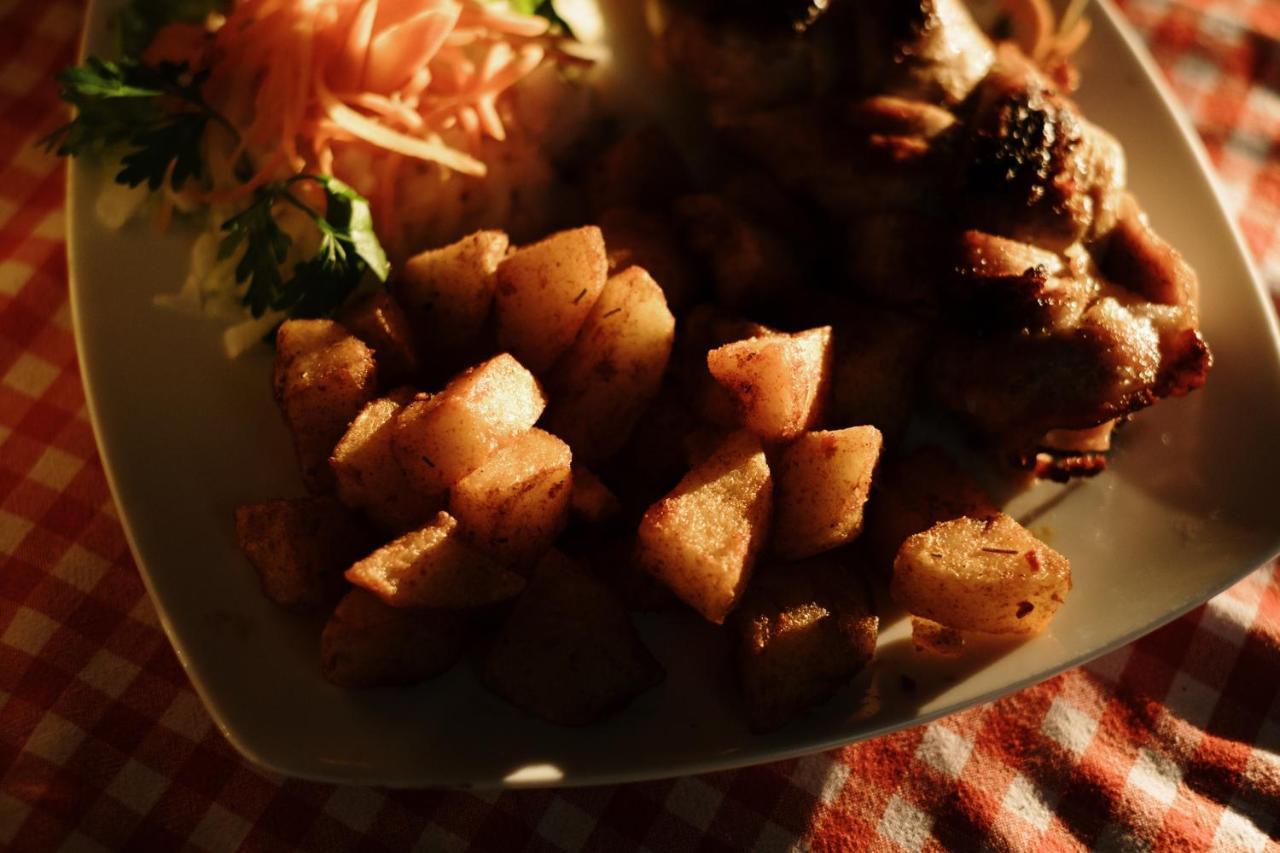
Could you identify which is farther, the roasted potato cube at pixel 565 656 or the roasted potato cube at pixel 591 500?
the roasted potato cube at pixel 591 500

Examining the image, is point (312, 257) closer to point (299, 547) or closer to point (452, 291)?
point (452, 291)

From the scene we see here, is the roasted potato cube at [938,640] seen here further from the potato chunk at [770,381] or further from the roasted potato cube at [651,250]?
the roasted potato cube at [651,250]

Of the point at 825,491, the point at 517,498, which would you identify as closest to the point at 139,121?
the point at 517,498

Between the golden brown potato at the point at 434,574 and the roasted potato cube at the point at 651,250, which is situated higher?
the roasted potato cube at the point at 651,250

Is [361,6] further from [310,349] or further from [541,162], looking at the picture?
[310,349]

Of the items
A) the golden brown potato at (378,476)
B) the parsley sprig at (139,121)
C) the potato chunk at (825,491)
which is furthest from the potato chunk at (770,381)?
the parsley sprig at (139,121)

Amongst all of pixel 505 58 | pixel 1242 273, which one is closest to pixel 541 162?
pixel 505 58

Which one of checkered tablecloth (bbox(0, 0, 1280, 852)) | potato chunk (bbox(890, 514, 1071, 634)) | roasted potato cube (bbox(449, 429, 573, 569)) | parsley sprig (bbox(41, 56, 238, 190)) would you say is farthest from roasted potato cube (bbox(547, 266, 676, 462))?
parsley sprig (bbox(41, 56, 238, 190))
